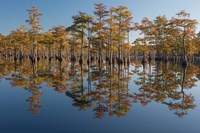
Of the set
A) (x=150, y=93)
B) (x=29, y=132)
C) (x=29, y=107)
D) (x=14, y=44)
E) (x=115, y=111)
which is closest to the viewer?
(x=29, y=132)

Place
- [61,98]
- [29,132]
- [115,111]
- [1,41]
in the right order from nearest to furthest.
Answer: [29,132] → [115,111] → [61,98] → [1,41]

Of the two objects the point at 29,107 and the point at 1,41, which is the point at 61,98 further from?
the point at 1,41

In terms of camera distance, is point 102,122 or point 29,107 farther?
point 29,107

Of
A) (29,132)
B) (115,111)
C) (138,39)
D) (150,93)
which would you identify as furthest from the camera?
(138,39)

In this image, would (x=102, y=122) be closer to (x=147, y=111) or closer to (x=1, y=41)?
(x=147, y=111)

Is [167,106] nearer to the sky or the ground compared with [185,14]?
nearer to the ground

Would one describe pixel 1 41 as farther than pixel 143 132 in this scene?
Yes

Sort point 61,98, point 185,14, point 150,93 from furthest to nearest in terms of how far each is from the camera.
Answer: point 185,14
point 150,93
point 61,98

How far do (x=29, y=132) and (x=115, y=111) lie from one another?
3489 millimetres

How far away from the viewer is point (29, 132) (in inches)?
260

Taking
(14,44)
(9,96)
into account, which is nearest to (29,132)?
(9,96)

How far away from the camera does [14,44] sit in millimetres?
75812

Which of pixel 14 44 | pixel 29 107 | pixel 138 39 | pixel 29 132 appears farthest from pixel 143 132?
pixel 14 44

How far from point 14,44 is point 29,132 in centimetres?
7493
